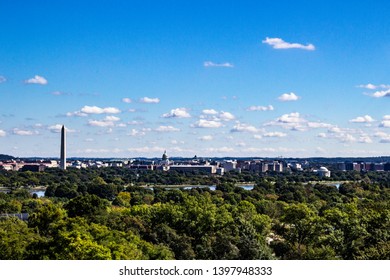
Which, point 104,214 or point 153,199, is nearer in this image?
point 104,214

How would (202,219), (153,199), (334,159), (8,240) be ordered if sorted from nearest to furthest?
(8,240)
(202,219)
(153,199)
(334,159)

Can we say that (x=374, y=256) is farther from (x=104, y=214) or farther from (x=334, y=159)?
(x=334, y=159)

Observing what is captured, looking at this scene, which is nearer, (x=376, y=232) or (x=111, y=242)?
(x=111, y=242)

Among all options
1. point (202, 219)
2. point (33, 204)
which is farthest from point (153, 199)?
Answer: point (202, 219)

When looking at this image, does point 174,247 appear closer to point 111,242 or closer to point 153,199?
point 111,242

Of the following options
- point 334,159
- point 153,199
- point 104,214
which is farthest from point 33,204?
point 334,159
